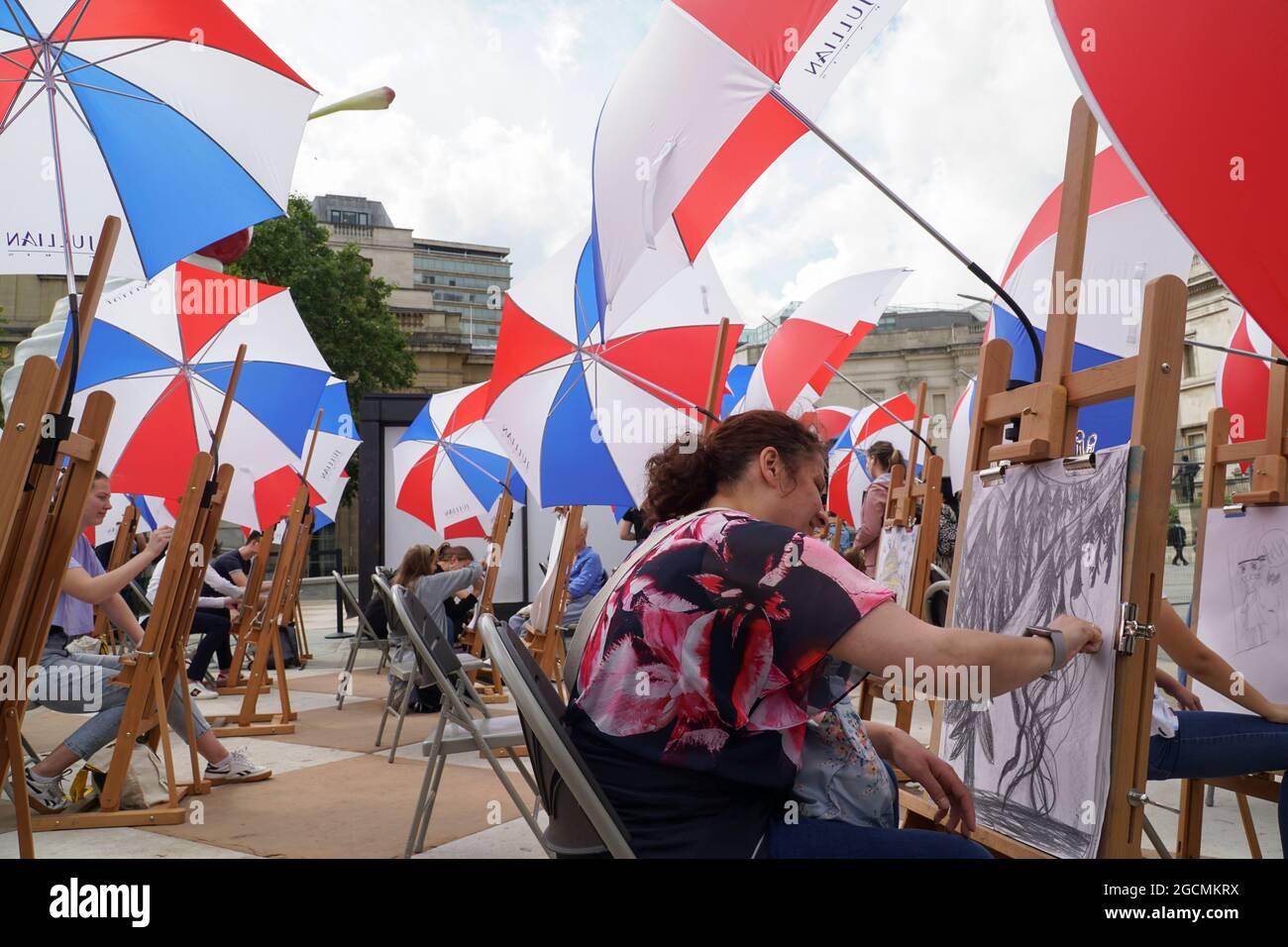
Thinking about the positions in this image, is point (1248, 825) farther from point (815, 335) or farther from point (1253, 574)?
point (815, 335)

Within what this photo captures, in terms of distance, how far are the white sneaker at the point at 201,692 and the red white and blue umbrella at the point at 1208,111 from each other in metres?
8.44

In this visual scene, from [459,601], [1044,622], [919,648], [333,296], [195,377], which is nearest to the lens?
[919,648]

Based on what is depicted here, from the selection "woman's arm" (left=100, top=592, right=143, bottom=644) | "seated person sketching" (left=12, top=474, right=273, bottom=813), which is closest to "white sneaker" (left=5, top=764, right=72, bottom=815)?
"seated person sketching" (left=12, top=474, right=273, bottom=813)

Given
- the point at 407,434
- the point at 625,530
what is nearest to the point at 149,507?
the point at 407,434

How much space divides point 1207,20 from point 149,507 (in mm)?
10769

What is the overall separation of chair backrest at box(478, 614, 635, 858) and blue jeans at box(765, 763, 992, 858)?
274mm

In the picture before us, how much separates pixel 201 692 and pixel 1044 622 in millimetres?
8247

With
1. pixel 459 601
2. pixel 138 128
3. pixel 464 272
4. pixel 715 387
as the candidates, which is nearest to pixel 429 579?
pixel 459 601

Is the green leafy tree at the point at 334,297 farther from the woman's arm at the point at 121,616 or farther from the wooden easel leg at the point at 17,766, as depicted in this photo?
the wooden easel leg at the point at 17,766

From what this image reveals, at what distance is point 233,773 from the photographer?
5254mm

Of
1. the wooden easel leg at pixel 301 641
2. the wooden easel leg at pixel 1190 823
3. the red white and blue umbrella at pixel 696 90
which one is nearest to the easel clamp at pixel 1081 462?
the wooden easel leg at pixel 1190 823

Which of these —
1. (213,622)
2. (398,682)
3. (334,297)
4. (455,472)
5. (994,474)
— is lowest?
(398,682)

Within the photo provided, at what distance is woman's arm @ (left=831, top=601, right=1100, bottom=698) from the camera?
1.71 meters

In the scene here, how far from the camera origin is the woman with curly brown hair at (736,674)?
5.71 ft
